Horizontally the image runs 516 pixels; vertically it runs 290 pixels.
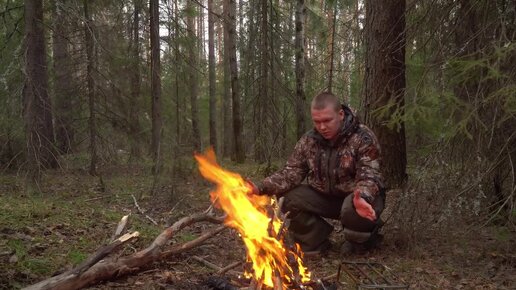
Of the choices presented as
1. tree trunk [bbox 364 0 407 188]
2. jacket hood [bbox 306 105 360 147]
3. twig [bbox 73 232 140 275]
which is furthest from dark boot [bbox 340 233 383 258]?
twig [bbox 73 232 140 275]

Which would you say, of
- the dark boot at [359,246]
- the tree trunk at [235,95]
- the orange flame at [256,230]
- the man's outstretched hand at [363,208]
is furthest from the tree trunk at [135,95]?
the man's outstretched hand at [363,208]

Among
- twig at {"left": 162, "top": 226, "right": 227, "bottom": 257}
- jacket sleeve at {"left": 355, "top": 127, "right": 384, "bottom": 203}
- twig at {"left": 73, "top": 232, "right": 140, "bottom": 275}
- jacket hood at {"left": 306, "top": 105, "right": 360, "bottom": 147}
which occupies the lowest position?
twig at {"left": 162, "top": 226, "right": 227, "bottom": 257}

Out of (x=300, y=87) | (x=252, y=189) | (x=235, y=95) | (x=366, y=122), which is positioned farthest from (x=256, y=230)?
(x=235, y=95)

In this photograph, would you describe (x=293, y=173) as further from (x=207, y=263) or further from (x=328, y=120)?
(x=207, y=263)

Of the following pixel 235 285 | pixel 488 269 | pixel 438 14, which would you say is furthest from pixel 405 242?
pixel 438 14

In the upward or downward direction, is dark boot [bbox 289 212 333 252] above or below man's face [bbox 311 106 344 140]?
below

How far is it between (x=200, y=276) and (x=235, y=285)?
0.59 metres

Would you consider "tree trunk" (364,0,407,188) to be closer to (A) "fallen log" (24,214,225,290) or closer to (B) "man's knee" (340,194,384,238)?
(B) "man's knee" (340,194,384,238)

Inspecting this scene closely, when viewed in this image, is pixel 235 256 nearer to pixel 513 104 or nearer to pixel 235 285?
pixel 235 285

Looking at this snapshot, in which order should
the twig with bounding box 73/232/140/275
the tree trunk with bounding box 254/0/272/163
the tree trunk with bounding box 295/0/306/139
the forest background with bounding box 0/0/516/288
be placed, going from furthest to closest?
the tree trunk with bounding box 295/0/306/139 < the tree trunk with bounding box 254/0/272/163 < the forest background with bounding box 0/0/516/288 < the twig with bounding box 73/232/140/275

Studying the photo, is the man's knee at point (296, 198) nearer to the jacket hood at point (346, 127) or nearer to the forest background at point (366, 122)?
the jacket hood at point (346, 127)

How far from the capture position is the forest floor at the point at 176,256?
4.03 m

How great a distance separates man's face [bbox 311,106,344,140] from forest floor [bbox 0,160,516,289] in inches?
Result: 57.2

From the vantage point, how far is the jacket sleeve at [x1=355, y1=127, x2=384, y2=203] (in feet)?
14.5
